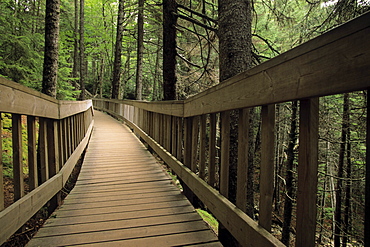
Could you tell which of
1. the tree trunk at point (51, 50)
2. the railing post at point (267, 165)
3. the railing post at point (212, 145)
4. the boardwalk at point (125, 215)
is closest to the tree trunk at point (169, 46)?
the boardwalk at point (125, 215)

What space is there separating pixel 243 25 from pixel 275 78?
1794 millimetres

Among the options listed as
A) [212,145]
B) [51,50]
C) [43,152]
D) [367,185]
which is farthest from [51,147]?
[51,50]

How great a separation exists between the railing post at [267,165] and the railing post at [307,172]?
26cm

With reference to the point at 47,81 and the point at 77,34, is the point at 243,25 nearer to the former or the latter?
the point at 47,81

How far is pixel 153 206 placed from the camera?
9.69ft

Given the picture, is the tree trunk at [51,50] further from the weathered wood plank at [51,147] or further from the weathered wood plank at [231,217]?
the weathered wood plank at [231,217]

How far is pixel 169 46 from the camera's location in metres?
6.09

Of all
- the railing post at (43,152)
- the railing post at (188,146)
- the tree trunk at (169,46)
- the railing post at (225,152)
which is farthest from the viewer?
the tree trunk at (169,46)

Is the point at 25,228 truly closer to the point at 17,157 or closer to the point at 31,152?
the point at 31,152

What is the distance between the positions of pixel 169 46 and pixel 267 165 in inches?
203

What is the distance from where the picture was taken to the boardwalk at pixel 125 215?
7.19ft

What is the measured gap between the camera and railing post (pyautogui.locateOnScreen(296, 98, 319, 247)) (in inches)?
46.2

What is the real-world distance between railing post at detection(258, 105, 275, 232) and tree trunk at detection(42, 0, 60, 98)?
5.20 m

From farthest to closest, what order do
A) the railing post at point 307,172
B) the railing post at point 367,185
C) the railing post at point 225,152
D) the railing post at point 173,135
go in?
the railing post at point 173,135 < the railing post at point 225,152 < the railing post at point 307,172 < the railing post at point 367,185
